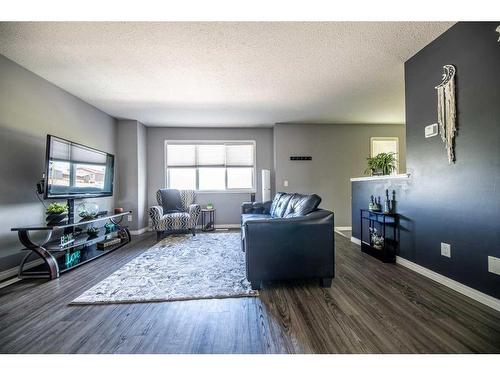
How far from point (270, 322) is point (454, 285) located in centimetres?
184

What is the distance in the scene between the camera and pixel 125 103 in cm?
392

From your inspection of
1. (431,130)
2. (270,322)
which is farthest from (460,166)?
(270,322)

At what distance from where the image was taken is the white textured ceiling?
6.83 ft

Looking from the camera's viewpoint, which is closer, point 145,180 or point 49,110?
point 49,110

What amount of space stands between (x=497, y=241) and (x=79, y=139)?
532cm

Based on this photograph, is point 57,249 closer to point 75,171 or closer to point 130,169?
point 75,171

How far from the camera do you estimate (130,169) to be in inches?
193

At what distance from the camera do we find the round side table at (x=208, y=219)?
5125 millimetres

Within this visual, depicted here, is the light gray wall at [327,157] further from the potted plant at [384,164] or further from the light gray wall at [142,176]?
the light gray wall at [142,176]

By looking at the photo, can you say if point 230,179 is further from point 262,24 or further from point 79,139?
point 262,24

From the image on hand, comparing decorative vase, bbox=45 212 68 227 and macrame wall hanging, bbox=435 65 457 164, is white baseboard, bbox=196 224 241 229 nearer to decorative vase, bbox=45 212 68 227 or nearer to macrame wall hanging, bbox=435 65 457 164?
decorative vase, bbox=45 212 68 227

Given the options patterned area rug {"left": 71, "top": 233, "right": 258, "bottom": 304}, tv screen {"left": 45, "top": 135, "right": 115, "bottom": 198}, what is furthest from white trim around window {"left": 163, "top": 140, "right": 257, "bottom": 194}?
patterned area rug {"left": 71, "top": 233, "right": 258, "bottom": 304}

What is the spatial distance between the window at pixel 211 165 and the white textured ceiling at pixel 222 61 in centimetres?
143
